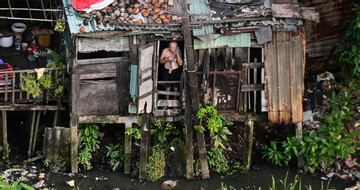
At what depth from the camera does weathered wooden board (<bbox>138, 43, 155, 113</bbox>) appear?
458 inches

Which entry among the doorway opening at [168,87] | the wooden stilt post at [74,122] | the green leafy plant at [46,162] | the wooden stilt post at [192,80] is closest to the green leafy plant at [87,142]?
the wooden stilt post at [74,122]

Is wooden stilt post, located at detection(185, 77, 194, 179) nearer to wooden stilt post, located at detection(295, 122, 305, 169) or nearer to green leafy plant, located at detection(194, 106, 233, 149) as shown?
green leafy plant, located at detection(194, 106, 233, 149)

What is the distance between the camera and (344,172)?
12.7 m

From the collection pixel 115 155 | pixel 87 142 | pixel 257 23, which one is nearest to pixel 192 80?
pixel 257 23

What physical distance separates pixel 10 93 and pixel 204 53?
513 cm

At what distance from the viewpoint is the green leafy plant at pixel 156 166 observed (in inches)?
497

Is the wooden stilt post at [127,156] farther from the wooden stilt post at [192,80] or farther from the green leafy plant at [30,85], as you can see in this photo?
the green leafy plant at [30,85]

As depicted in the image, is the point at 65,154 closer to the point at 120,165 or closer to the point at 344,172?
the point at 120,165

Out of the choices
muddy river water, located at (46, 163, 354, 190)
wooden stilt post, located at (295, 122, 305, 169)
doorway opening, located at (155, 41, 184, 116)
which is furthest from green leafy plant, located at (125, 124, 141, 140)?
wooden stilt post, located at (295, 122, 305, 169)

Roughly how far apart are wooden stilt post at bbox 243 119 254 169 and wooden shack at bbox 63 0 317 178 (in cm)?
5

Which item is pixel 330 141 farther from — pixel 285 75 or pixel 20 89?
pixel 20 89

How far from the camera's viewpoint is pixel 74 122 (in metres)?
12.4

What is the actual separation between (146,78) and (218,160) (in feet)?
9.82

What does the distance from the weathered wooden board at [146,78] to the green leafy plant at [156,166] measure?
4.22 feet
